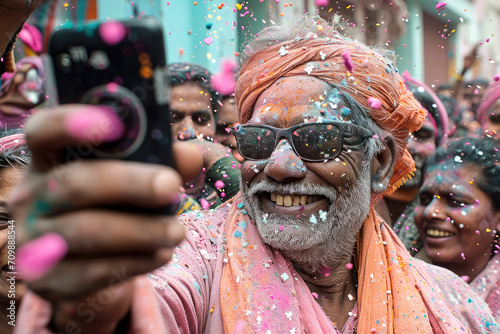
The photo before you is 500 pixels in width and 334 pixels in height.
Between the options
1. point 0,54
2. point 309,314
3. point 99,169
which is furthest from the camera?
point 309,314

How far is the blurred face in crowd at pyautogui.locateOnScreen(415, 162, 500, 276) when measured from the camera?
12.5ft

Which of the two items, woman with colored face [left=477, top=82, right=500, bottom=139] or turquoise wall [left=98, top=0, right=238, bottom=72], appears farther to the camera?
woman with colored face [left=477, top=82, right=500, bottom=139]

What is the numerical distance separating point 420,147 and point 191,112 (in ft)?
7.22

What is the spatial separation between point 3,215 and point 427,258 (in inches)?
120

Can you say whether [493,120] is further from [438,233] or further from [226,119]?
[226,119]

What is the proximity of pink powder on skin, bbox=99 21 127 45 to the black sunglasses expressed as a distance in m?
1.57

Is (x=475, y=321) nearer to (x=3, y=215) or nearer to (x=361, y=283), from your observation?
(x=361, y=283)

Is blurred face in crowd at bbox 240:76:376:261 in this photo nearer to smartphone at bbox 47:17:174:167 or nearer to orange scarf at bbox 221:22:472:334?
orange scarf at bbox 221:22:472:334

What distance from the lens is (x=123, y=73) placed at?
939 millimetres

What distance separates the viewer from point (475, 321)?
2705 millimetres

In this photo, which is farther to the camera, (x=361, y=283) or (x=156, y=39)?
(x=361, y=283)

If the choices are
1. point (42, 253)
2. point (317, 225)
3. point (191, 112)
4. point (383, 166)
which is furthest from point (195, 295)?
point (191, 112)

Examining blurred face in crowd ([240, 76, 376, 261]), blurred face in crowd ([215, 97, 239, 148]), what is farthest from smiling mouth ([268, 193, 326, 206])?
blurred face in crowd ([215, 97, 239, 148])

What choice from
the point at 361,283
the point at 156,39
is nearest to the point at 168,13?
the point at 361,283
